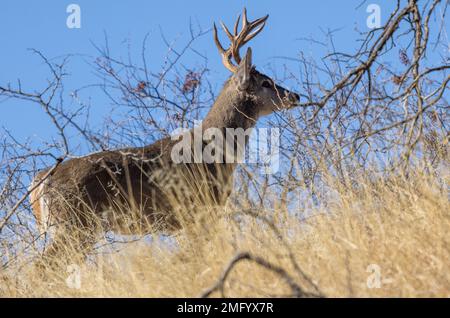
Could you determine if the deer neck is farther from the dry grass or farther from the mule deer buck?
the dry grass

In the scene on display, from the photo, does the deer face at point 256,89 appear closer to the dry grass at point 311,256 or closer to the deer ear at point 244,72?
the deer ear at point 244,72

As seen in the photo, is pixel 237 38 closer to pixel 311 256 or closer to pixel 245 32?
pixel 245 32

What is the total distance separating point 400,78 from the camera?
24.1ft

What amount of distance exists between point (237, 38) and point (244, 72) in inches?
38.0

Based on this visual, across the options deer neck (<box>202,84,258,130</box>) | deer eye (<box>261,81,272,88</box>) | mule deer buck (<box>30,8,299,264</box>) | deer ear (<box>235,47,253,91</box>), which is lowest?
mule deer buck (<box>30,8,299,264</box>)

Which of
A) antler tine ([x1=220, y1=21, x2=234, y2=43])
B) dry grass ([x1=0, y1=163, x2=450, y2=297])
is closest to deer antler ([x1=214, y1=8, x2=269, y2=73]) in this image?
antler tine ([x1=220, y1=21, x2=234, y2=43])

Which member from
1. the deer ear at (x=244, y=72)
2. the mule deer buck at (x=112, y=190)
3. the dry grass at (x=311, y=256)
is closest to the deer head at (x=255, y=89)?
the deer ear at (x=244, y=72)

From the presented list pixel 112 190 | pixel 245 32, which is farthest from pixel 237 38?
pixel 112 190

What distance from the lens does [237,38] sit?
35.3ft

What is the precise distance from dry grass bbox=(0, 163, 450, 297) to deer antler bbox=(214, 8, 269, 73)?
402cm

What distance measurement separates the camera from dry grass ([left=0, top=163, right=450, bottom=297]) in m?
4.84

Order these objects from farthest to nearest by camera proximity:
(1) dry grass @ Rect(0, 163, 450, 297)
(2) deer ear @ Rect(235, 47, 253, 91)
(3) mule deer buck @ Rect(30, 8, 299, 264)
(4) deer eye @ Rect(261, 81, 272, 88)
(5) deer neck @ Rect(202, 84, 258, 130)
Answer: (4) deer eye @ Rect(261, 81, 272, 88) → (2) deer ear @ Rect(235, 47, 253, 91) → (5) deer neck @ Rect(202, 84, 258, 130) → (3) mule deer buck @ Rect(30, 8, 299, 264) → (1) dry grass @ Rect(0, 163, 450, 297)
